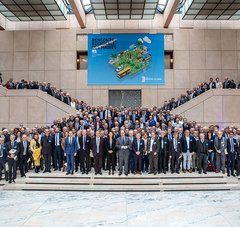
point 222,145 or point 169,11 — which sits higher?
point 169,11

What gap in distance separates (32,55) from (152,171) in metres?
18.4

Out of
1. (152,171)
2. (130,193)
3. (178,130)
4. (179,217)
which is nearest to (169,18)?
(178,130)

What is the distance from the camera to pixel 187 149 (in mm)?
13109

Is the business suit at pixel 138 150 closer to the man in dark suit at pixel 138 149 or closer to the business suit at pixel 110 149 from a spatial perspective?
the man in dark suit at pixel 138 149

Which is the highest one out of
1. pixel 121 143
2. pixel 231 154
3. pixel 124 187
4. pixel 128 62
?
pixel 128 62

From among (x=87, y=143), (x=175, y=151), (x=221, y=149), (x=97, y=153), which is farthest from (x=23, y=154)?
(x=221, y=149)

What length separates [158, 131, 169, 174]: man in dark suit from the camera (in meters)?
13.0

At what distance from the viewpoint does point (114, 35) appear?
27422mm

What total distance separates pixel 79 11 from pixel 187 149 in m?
15.8

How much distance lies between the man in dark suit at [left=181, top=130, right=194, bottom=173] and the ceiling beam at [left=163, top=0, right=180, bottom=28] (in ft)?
42.4

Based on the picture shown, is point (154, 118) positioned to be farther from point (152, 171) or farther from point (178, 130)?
point (152, 171)

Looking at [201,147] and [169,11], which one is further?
[169,11]

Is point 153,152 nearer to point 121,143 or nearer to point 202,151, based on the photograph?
point 121,143

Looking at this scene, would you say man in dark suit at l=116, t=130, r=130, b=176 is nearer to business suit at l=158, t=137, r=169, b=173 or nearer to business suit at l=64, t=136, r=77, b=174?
business suit at l=158, t=137, r=169, b=173
